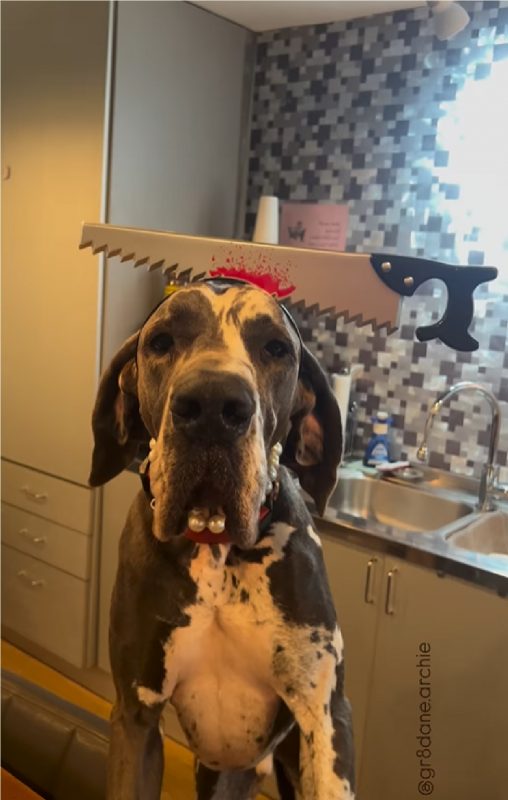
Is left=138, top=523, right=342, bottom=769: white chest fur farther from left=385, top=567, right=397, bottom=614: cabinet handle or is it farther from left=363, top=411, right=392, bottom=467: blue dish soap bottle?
left=363, top=411, right=392, bottom=467: blue dish soap bottle

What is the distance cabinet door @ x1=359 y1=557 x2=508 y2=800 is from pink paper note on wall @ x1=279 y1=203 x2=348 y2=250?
1.18 m

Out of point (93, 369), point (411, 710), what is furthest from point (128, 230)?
point (93, 369)

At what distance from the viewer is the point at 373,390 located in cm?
254

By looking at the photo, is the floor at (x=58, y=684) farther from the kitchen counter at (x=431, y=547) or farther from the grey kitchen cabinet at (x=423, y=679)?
the kitchen counter at (x=431, y=547)

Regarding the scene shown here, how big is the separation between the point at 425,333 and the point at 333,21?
83.4 inches

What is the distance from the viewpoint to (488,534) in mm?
2092

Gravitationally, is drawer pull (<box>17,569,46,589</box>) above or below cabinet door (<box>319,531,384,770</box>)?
below

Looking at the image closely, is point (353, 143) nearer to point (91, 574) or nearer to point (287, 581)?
point (91, 574)

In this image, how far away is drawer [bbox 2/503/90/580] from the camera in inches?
102

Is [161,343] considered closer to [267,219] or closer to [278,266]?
[278,266]

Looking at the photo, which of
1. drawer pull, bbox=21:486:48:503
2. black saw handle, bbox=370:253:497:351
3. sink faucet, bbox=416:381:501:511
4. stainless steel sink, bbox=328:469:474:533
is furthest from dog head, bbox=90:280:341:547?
drawer pull, bbox=21:486:48:503

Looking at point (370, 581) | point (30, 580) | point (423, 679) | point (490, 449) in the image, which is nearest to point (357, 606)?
point (370, 581)

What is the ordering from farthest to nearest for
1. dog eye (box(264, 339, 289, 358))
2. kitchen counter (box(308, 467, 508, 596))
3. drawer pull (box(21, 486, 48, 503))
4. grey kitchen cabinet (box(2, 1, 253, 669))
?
drawer pull (box(21, 486, 48, 503)), grey kitchen cabinet (box(2, 1, 253, 669)), kitchen counter (box(308, 467, 508, 596)), dog eye (box(264, 339, 289, 358))

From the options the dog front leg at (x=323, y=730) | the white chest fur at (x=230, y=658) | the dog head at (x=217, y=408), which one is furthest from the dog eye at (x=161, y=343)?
the dog front leg at (x=323, y=730)
